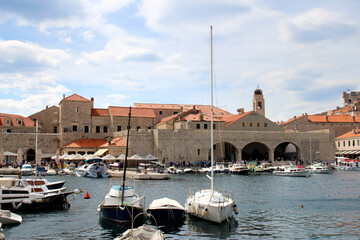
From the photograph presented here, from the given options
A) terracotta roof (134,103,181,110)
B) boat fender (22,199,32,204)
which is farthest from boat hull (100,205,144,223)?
terracotta roof (134,103,181,110)

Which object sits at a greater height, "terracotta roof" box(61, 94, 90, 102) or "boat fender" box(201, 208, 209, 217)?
"terracotta roof" box(61, 94, 90, 102)

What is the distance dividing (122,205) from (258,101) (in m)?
54.3

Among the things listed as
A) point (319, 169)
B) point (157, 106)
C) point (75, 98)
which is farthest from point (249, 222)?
point (157, 106)

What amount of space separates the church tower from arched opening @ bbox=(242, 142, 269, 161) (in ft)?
33.0

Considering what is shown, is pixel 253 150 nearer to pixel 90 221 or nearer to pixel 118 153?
pixel 118 153

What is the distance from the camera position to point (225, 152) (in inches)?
2255

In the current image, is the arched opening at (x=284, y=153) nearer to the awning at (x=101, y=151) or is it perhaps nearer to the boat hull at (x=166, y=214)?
the awning at (x=101, y=151)

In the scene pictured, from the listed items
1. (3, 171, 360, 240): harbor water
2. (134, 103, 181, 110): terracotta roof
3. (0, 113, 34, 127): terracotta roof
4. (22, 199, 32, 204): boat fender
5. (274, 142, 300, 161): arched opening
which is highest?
(134, 103, 181, 110): terracotta roof

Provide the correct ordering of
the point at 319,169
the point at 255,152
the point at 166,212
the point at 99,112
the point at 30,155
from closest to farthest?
1. the point at 166,212
2. the point at 319,169
3. the point at 30,155
4. the point at 99,112
5. the point at 255,152

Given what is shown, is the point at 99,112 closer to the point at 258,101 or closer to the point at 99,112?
the point at 99,112

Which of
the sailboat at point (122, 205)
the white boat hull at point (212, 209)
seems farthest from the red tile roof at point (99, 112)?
the white boat hull at point (212, 209)

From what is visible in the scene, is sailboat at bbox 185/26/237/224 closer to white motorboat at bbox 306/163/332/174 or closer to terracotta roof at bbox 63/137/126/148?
terracotta roof at bbox 63/137/126/148

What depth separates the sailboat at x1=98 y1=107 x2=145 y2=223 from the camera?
16469mm

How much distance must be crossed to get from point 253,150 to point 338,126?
25665mm
